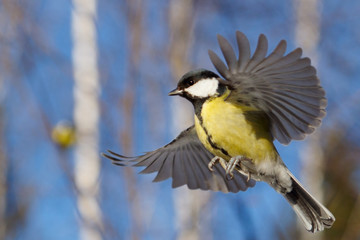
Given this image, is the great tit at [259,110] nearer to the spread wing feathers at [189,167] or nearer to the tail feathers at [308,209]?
the tail feathers at [308,209]

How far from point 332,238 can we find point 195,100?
5.30 metres

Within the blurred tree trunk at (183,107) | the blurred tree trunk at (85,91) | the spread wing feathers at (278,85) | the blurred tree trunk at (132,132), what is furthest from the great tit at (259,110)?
the blurred tree trunk at (85,91)

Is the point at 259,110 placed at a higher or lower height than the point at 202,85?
lower

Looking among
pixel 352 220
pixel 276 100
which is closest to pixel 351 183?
pixel 352 220

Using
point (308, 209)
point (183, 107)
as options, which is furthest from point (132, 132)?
point (183, 107)

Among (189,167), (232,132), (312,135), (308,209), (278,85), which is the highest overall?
(278,85)

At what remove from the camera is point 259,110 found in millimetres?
2354

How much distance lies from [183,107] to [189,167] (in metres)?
2.47

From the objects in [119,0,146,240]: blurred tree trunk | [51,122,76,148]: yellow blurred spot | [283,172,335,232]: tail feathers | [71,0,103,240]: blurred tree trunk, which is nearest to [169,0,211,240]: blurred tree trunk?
[71,0,103,240]: blurred tree trunk

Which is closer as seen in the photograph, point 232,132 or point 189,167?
point 232,132

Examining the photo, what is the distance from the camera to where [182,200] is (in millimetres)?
5164

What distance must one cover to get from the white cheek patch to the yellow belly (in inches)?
1.6

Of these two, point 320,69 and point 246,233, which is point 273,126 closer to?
point 246,233

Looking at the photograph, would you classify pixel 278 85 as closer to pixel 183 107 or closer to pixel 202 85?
pixel 202 85
